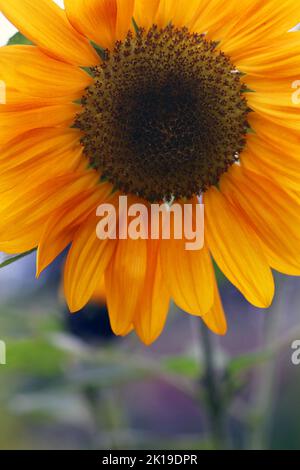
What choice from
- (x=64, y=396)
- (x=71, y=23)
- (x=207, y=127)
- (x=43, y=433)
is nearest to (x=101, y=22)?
(x=71, y=23)

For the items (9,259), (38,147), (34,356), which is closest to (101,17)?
(38,147)

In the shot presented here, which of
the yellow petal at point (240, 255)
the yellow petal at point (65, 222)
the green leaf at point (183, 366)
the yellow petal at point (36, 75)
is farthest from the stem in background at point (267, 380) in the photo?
the yellow petal at point (36, 75)

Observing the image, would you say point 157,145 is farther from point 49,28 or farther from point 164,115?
point 49,28

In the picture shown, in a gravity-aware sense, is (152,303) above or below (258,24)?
below

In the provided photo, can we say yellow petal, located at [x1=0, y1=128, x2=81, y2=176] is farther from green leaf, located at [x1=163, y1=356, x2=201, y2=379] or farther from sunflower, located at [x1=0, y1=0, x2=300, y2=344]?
green leaf, located at [x1=163, y1=356, x2=201, y2=379]

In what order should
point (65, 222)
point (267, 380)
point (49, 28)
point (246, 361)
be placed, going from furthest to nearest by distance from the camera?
point (267, 380) < point (246, 361) < point (65, 222) < point (49, 28)

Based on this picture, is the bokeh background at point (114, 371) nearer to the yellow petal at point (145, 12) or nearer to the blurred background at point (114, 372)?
the blurred background at point (114, 372)

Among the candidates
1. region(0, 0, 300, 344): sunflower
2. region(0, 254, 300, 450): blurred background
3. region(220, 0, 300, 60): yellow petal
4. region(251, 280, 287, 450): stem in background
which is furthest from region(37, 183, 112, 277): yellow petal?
region(251, 280, 287, 450): stem in background
